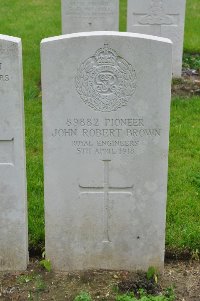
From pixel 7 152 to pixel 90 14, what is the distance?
5.85 m

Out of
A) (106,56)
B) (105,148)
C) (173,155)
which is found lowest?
(173,155)

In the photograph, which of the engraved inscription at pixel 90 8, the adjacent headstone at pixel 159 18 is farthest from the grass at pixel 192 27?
the engraved inscription at pixel 90 8

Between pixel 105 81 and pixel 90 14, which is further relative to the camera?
pixel 90 14

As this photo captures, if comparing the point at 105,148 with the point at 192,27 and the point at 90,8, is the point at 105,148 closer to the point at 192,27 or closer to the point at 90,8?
the point at 90,8

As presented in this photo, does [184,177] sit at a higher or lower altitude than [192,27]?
lower

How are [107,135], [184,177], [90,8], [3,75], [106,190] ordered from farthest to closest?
[90,8]
[184,177]
[106,190]
[107,135]
[3,75]

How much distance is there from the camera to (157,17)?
367 inches

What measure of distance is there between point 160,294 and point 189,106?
14.2 feet

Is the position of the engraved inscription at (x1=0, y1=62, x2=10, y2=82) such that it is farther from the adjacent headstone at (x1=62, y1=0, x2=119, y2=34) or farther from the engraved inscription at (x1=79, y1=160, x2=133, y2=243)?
the adjacent headstone at (x1=62, y1=0, x2=119, y2=34)

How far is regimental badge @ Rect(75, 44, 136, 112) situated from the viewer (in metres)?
4.03

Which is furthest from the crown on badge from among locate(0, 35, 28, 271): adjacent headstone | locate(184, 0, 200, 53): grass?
locate(184, 0, 200, 53): grass

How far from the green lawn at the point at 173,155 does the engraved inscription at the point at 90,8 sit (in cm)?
112

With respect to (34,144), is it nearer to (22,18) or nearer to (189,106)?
(189,106)

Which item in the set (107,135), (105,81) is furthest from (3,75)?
(107,135)
